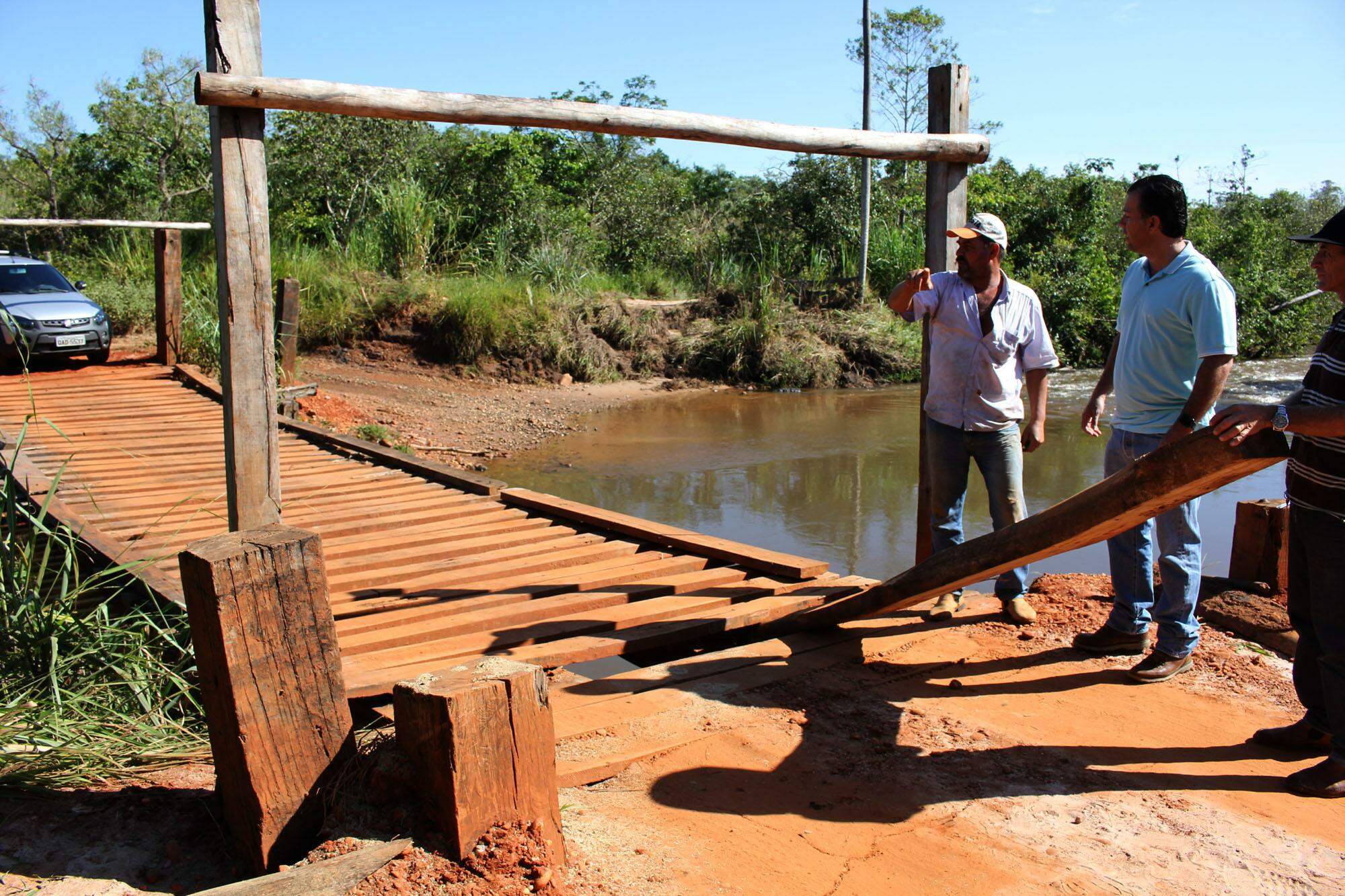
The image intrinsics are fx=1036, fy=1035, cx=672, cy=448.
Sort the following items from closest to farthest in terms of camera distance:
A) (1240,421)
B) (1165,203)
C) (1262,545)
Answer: (1240,421) < (1165,203) < (1262,545)

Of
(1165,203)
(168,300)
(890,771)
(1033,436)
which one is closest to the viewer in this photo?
(890,771)

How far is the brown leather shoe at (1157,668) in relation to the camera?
373 cm

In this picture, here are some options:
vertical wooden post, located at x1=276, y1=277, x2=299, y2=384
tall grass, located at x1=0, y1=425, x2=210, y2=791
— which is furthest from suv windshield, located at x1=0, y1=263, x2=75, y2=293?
tall grass, located at x1=0, y1=425, x2=210, y2=791

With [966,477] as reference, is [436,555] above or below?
below

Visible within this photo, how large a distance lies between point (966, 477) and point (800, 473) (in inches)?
293

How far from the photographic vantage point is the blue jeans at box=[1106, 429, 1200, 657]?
369cm

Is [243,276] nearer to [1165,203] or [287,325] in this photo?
[1165,203]

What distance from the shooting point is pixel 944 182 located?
4.55m

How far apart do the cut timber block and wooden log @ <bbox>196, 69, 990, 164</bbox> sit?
198 cm

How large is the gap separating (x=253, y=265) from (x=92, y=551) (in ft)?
6.59

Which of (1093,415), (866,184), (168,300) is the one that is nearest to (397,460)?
(1093,415)

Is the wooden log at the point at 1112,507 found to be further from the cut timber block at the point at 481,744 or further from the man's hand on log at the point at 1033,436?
the cut timber block at the point at 481,744

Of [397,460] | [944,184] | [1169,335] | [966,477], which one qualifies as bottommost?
[397,460]

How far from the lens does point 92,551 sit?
4.59 metres
